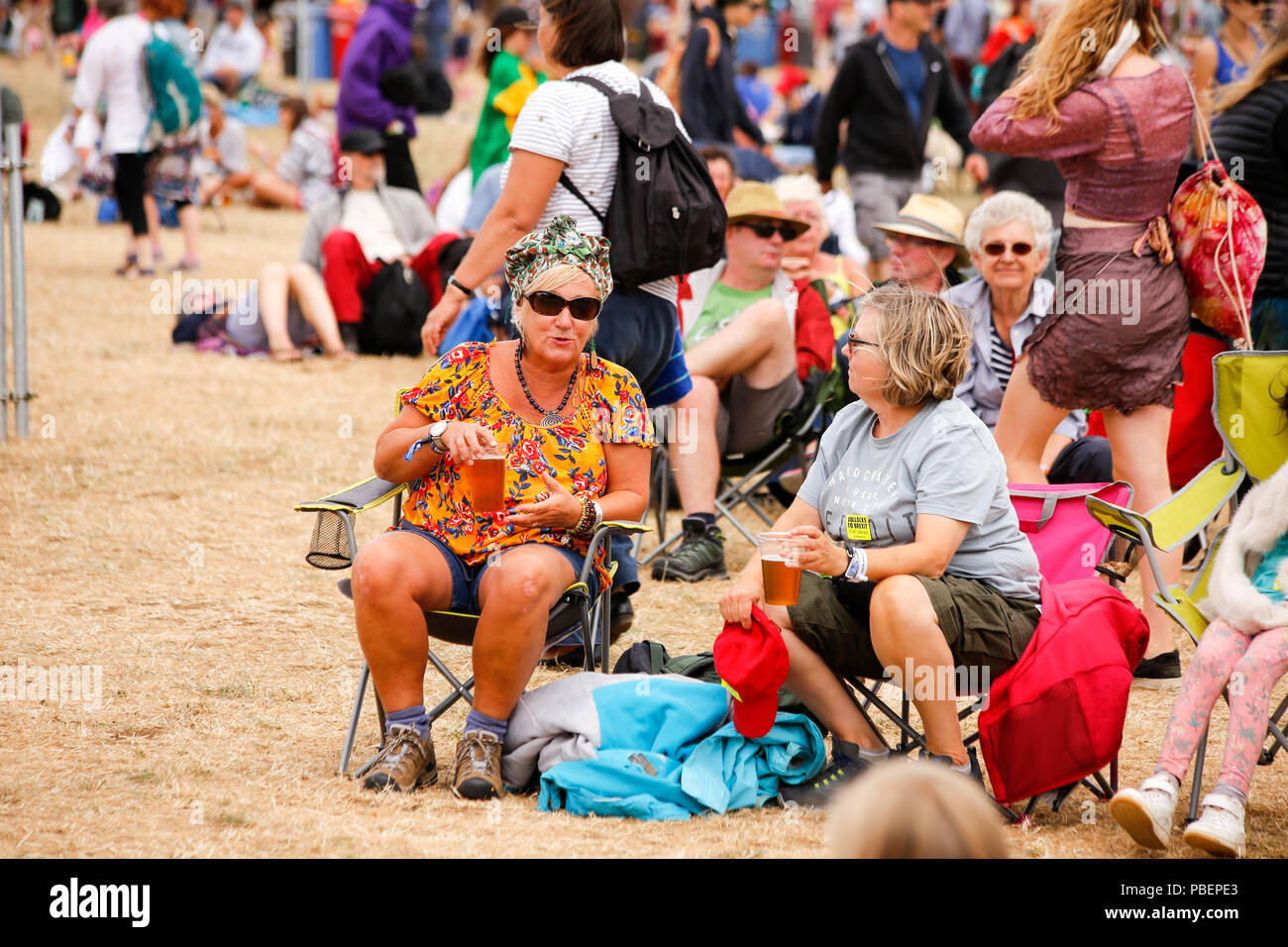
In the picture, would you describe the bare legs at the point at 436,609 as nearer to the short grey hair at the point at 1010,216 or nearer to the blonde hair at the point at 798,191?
the short grey hair at the point at 1010,216

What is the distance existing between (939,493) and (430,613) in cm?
122

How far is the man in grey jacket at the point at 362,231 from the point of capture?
8758 millimetres

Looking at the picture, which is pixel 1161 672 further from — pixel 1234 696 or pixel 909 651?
pixel 909 651

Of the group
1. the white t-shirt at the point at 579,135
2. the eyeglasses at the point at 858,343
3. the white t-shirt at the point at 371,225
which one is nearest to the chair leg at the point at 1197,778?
the eyeglasses at the point at 858,343

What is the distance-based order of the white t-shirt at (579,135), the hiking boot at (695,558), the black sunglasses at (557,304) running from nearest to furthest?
the black sunglasses at (557,304)
the white t-shirt at (579,135)
the hiking boot at (695,558)

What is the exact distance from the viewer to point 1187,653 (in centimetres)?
463

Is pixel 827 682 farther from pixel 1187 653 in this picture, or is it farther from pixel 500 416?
pixel 1187 653

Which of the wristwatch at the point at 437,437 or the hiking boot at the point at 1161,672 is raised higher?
the wristwatch at the point at 437,437

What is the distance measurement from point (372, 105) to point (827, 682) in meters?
7.22

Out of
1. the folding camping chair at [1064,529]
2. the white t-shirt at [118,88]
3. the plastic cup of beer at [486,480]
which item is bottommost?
the folding camping chair at [1064,529]

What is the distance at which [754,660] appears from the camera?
3.07m

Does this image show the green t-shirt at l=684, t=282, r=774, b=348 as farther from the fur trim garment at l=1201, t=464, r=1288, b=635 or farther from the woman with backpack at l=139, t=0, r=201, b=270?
the woman with backpack at l=139, t=0, r=201, b=270

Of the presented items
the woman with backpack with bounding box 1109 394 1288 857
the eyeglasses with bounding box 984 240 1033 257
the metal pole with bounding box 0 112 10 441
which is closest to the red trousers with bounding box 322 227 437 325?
the metal pole with bounding box 0 112 10 441

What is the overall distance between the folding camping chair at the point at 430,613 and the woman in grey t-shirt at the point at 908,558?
1.39 ft
